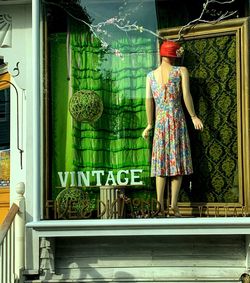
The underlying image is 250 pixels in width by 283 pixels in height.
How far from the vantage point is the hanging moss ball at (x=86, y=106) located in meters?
5.77

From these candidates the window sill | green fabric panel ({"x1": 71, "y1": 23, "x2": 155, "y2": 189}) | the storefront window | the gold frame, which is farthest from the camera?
green fabric panel ({"x1": 71, "y1": 23, "x2": 155, "y2": 189})

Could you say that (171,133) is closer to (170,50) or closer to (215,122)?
(215,122)

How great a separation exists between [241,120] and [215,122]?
0.74ft

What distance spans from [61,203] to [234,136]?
159 cm

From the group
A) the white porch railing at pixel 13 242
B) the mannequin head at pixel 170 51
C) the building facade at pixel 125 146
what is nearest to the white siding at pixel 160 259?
the building facade at pixel 125 146

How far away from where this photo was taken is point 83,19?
598 centimetres

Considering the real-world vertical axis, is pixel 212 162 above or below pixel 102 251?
above

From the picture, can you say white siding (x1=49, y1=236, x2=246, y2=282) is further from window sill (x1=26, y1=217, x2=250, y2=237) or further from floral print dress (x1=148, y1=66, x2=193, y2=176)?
floral print dress (x1=148, y1=66, x2=193, y2=176)

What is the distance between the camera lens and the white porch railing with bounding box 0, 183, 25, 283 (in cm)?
546

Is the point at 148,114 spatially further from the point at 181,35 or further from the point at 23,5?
the point at 23,5

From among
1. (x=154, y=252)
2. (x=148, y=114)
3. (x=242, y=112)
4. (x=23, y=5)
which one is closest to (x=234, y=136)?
(x=242, y=112)

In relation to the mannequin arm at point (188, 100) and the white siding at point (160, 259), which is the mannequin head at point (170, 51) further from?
the white siding at point (160, 259)

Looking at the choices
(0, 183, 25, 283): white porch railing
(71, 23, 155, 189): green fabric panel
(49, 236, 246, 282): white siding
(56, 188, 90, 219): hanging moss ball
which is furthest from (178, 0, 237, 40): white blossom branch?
(0, 183, 25, 283): white porch railing

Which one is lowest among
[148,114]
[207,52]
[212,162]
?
[212,162]
